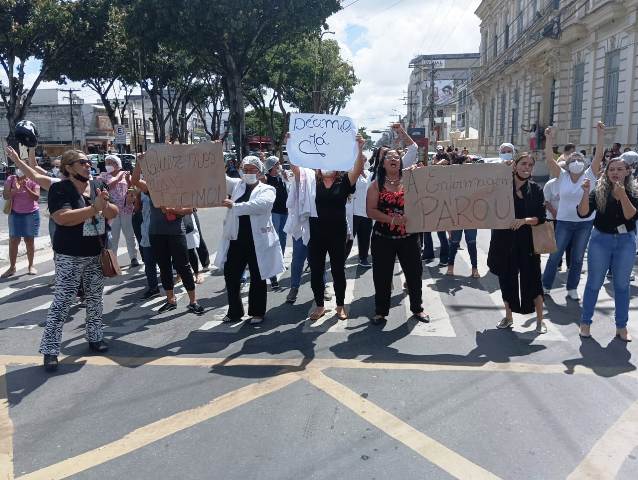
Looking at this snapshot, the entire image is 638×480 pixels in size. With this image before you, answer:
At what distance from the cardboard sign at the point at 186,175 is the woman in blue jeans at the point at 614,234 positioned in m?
3.47

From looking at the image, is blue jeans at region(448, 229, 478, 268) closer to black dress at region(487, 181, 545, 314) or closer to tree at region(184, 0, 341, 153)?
black dress at region(487, 181, 545, 314)

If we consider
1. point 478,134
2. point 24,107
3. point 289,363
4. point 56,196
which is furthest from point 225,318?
point 478,134

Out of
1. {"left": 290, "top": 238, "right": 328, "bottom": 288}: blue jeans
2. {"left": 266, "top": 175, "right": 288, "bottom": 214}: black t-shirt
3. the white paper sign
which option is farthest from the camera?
{"left": 266, "top": 175, "right": 288, "bottom": 214}: black t-shirt

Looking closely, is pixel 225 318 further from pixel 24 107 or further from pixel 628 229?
pixel 24 107

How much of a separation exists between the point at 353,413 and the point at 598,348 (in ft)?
8.75

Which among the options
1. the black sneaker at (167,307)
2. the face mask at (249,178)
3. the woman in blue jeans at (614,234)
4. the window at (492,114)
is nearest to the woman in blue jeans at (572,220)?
the woman in blue jeans at (614,234)

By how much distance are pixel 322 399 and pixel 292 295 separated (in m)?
2.92

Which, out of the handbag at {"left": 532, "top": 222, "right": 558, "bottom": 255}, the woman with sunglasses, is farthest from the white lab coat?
the handbag at {"left": 532, "top": 222, "right": 558, "bottom": 255}

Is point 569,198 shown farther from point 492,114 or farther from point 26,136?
Answer: point 492,114

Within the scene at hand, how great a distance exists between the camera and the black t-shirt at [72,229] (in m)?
4.78

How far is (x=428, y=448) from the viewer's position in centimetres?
347

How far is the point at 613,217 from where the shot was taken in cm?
518

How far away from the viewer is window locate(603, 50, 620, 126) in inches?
843

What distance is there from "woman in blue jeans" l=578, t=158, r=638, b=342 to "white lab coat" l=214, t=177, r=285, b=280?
10.0 feet
